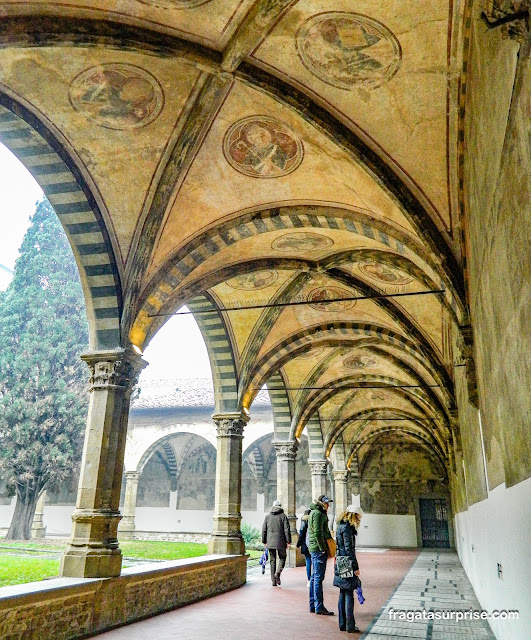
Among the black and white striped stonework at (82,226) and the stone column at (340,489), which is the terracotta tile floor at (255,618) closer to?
the black and white striped stonework at (82,226)

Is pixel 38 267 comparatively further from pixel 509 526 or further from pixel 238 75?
pixel 509 526

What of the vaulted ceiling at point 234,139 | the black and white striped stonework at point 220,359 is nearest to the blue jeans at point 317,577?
the vaulted ceiling at point 234,139

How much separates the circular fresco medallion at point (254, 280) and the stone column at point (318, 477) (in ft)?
30.8

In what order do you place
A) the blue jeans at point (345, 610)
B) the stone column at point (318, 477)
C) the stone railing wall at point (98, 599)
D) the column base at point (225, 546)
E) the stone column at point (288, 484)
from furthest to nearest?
the stone column at point (318, 477)
the stone column at point (288, 484)
the column base at point (225, 546)
the blue jeans at point (345, 610)
the stone railing wall at point (98, 599)

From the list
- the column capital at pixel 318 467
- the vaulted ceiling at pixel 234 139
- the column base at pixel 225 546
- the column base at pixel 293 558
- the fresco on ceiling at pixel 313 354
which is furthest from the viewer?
the column capital at pixel 318 467

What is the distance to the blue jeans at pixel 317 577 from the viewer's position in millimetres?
6352

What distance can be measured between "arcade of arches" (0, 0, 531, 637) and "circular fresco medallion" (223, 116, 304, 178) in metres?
0.03

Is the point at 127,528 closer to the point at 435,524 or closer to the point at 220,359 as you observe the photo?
the point at 435,524

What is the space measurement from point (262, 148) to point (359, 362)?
974 centimetres

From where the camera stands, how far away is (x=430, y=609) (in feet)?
24.0

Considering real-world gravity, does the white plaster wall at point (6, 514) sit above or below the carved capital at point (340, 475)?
below

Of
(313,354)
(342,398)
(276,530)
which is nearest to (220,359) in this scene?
(276,530)

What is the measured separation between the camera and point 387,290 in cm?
1066

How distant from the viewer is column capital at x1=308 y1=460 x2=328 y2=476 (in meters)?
18.4
